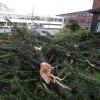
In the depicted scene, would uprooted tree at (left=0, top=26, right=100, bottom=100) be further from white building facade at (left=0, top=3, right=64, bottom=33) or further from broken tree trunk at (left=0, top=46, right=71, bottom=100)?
white building facade at (left=0, top=3, right=64, bottom=33)

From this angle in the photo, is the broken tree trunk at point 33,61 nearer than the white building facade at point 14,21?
Yes

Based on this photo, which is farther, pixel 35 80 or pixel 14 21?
pixel 14 21

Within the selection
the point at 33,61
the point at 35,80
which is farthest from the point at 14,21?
the point at 35,80

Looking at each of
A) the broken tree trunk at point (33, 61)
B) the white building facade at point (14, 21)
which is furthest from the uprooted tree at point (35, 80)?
the white building facade at point (14, 21)

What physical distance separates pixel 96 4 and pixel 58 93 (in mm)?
13728

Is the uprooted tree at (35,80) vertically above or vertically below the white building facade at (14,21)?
below

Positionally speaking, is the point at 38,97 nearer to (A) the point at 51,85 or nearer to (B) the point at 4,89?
(A) the point at 51,85

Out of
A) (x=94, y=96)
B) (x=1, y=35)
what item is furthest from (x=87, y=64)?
(x=1, y=35)

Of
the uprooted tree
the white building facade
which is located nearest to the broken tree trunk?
the uprooted tree

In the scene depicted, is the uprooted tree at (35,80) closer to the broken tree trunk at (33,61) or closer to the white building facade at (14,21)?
the broken tree trunk at (33,61)

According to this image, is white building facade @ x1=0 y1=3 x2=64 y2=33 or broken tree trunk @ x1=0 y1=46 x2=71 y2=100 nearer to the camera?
broken tree trunk @ x1=0 y1=46 x2=71 y2=100

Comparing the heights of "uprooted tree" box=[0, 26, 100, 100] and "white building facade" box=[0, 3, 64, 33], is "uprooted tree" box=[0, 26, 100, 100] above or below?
below

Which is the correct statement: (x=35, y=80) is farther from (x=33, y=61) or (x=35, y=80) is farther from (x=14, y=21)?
(x=14, y=21)

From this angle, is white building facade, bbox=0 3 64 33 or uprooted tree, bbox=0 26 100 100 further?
white building facade, bbox=0 3 64 33
